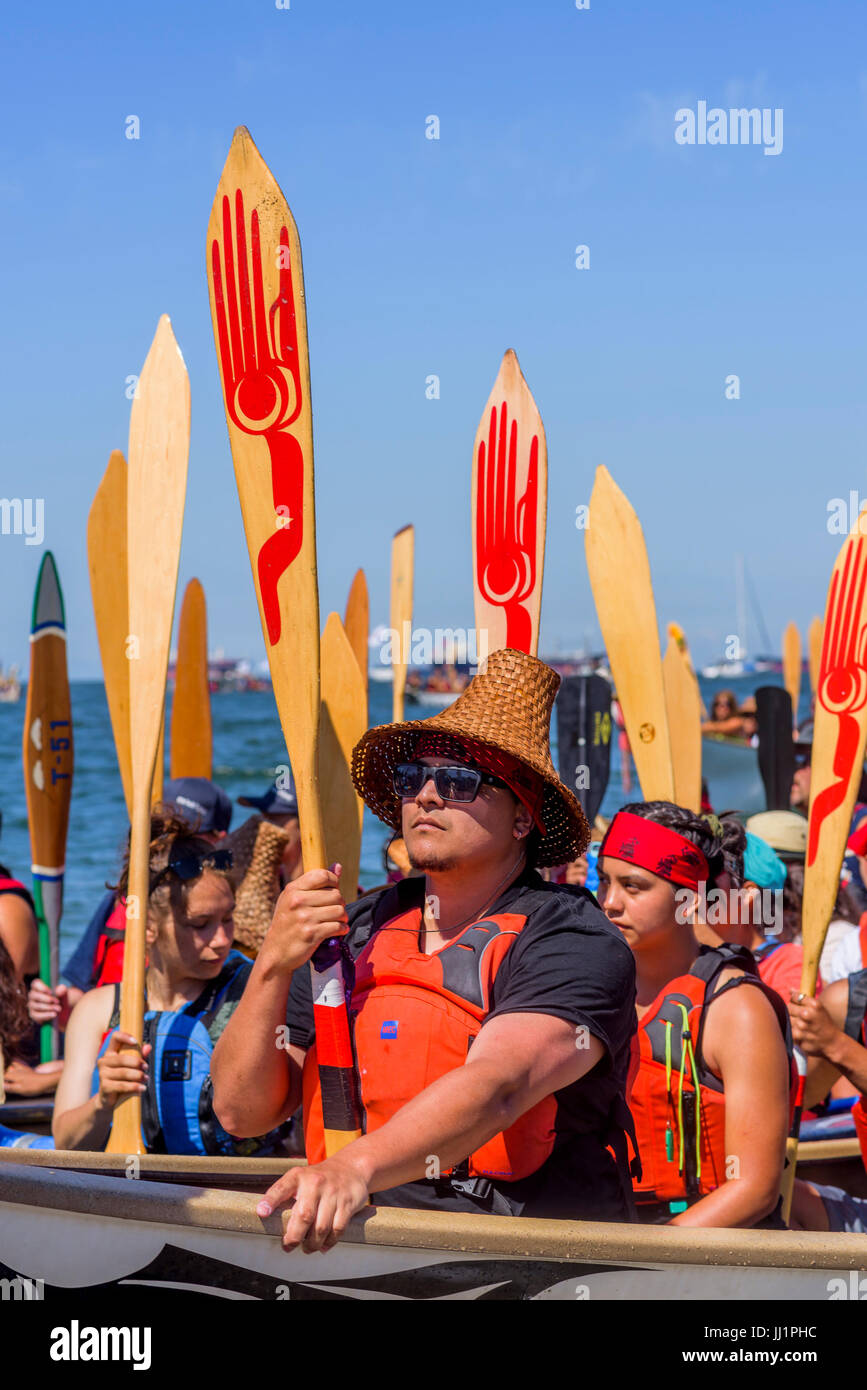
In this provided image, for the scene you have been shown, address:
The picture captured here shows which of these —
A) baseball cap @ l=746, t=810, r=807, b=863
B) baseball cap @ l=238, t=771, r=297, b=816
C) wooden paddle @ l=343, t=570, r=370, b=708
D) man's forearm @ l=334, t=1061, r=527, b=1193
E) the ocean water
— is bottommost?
the ocean water

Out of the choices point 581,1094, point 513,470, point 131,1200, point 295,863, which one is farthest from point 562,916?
point 295,863

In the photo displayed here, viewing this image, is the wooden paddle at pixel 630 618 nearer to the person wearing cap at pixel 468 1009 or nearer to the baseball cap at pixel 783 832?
the baseball cap at pixel 783 832

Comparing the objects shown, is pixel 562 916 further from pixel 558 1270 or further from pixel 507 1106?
pixel 558 1270

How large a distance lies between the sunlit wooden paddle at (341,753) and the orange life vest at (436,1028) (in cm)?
160

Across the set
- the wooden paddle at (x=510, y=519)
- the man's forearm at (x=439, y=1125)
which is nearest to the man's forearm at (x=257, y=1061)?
the man's forearm at (x=439, y=1125)

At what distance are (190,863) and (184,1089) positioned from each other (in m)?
0.52

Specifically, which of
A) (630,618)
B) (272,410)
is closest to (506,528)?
(630,618)

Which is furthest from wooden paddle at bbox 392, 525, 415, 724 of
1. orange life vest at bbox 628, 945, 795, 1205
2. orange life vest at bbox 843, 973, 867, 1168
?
orange life vest at bbox 628, 945, 795, 1205

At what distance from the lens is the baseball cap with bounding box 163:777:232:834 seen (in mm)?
4516

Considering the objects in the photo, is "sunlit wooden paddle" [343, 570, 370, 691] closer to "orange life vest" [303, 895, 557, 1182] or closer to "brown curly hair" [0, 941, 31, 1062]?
"brown curly hair" [0, 941, 31, 1062]

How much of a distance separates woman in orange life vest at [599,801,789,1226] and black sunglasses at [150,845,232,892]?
2.98 feet

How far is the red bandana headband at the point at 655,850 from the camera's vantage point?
297 cm

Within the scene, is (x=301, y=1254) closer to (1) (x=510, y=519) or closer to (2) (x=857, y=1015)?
(2) (x=857, y=1015)
